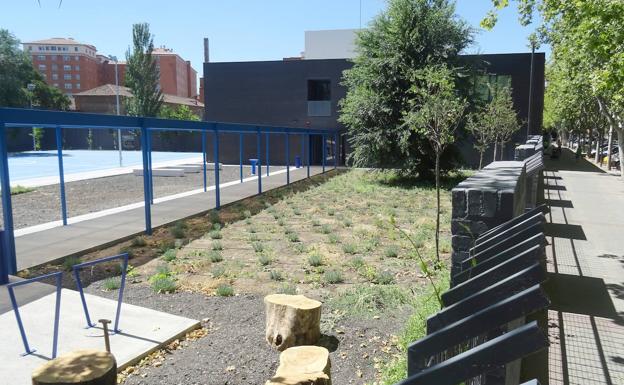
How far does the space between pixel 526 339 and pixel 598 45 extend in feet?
35.2

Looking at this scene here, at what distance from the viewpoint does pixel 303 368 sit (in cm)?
401

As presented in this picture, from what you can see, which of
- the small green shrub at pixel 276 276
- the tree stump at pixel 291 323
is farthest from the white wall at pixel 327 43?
the tree stump at pixel 291 323

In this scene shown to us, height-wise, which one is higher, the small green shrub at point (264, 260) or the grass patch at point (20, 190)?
the grass patch at point (20, 190)

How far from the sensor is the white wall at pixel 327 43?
160ft

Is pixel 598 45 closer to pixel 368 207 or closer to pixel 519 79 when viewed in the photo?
pixel 368 207

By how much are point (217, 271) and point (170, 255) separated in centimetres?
150

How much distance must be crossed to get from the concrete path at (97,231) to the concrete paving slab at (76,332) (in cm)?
262

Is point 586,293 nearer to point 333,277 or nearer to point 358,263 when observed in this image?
point 358,263

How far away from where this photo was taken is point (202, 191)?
19.2m

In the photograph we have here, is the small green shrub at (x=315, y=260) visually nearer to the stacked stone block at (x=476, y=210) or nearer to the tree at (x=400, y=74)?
the stacked stone block at (x=476, y=210)

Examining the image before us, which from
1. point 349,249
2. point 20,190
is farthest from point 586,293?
point 20,190

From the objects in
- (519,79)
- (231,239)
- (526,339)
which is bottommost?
(231,239)

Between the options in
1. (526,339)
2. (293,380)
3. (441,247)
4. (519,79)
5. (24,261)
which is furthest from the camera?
(519,79)

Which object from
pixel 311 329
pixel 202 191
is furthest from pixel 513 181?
pixel 202 191
